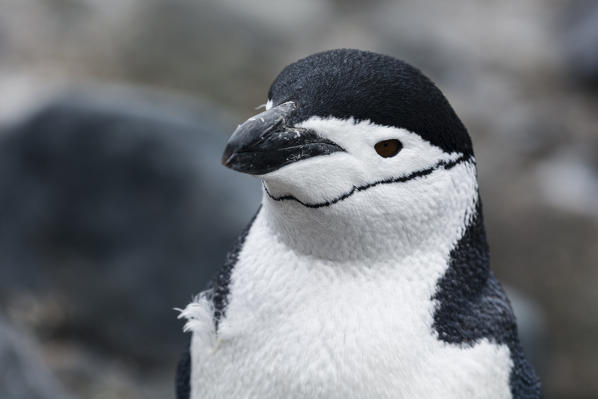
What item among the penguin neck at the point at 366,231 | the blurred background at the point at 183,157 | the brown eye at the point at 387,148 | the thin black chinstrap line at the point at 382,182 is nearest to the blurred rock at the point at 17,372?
the blurred background at the point at 183,157

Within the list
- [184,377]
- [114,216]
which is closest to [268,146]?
[184,377]

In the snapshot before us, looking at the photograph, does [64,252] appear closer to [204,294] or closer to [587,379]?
[204,294]

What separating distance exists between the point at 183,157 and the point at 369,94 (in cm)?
272

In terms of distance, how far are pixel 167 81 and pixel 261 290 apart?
556cm

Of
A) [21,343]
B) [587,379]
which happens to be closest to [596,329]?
[587,379]

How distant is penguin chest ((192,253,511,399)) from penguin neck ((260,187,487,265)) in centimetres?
4

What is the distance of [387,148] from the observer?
150cm

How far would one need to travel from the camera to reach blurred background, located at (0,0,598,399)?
161 inches

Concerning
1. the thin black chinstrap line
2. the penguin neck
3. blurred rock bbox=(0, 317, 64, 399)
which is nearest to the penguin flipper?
the penguin neck

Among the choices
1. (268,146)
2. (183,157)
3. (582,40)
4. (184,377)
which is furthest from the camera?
(582,40)

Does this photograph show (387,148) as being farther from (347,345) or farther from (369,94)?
(347,345)

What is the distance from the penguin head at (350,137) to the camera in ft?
4.72

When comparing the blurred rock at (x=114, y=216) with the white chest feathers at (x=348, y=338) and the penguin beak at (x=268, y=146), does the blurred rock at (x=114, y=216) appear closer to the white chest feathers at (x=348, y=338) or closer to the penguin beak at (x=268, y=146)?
the white chest feathers at (x=348, y=338)

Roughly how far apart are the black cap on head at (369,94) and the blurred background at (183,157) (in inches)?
73.7
